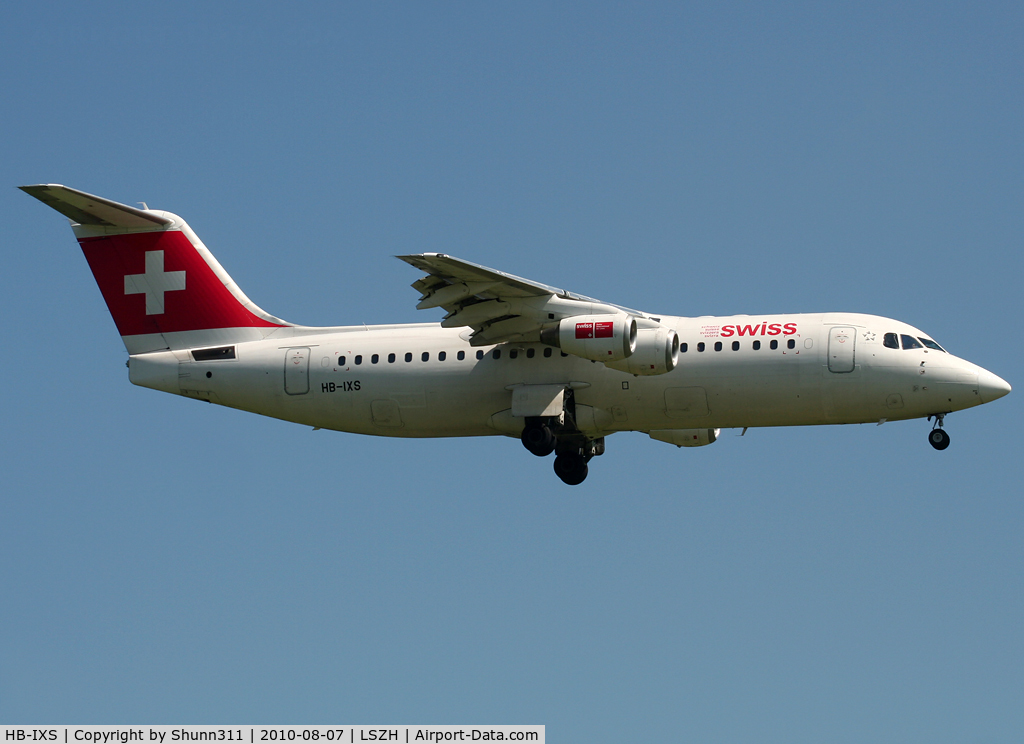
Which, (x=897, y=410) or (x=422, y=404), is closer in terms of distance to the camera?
(x=897, y=410)

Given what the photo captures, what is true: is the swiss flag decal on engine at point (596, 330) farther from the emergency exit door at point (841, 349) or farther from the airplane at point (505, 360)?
the emergency exit door at point (841, 349)

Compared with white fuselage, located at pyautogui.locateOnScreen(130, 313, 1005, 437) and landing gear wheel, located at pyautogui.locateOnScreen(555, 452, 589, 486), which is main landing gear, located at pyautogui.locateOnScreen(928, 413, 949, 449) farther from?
landing gear wheel, located at pyautogui.locateOnScreen(555, 452, 589, 486)

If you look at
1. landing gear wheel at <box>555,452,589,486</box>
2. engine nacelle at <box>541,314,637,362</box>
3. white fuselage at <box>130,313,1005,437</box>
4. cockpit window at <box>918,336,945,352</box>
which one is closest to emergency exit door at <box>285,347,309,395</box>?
white fuselage at <box>130,313,1005,437</box>

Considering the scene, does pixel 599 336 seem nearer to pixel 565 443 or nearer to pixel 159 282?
pixel 565 443

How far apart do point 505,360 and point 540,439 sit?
1.46 meters

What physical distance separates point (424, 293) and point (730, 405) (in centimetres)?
494

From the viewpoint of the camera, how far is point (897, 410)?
2261 cm

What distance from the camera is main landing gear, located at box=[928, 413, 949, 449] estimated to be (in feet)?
74.2

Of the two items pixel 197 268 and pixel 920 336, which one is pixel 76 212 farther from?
pixel 920 336

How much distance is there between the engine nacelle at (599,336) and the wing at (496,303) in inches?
13.4

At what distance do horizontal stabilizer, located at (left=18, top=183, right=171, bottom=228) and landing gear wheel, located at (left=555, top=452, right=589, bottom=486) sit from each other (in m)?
7.93

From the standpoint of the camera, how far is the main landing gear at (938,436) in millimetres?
22625

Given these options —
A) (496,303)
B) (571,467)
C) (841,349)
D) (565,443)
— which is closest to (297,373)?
(496,303)

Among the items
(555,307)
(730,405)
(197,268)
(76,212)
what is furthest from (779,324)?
(76,212)
